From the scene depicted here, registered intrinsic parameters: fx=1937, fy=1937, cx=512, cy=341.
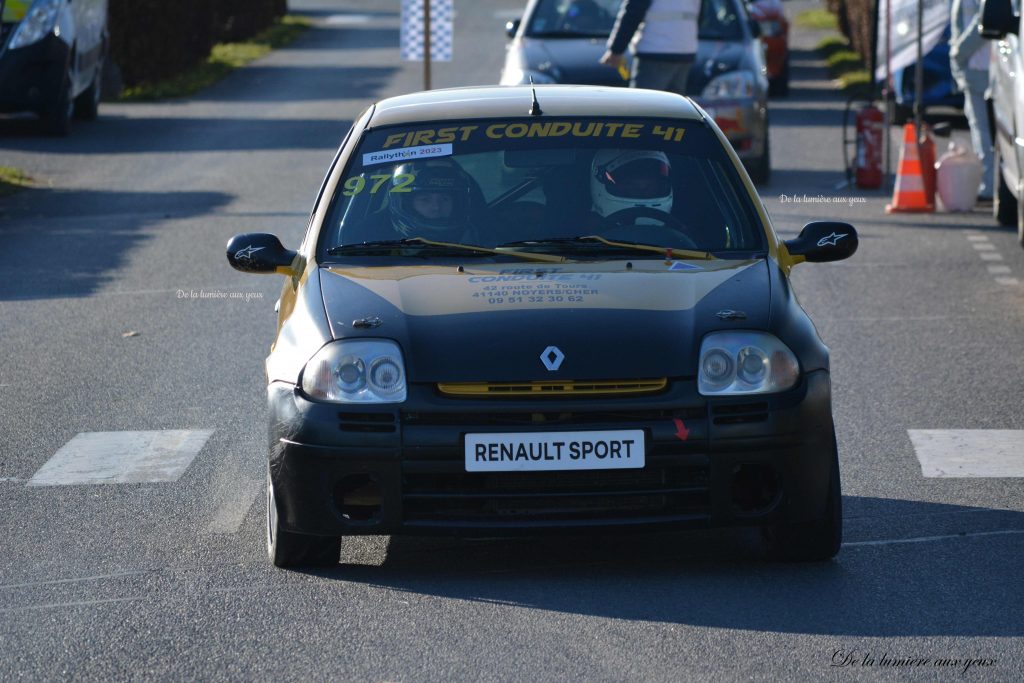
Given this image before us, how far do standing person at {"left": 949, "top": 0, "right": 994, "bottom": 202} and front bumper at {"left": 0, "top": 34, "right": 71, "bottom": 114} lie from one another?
31.9 ft

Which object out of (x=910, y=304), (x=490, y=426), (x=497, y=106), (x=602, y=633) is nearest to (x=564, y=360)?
(x=490, y=426)

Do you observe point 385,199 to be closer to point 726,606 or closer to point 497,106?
point 497,106

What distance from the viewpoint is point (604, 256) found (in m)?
6.50

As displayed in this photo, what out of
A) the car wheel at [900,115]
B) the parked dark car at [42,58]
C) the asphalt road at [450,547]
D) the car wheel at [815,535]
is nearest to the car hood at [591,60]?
the asphalt road at [450,547]

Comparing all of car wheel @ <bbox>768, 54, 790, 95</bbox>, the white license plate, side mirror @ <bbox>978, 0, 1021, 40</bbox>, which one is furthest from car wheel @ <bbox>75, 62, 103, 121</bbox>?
the white license plate

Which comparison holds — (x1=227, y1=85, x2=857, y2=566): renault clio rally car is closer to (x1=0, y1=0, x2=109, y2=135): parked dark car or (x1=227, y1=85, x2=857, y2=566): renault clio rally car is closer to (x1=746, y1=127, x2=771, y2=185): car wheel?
(x1=746, y1=127, x2=771, y2=185): car wheel

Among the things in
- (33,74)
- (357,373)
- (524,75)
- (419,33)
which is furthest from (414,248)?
(419,33)

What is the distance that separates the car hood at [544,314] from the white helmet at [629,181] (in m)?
0.46

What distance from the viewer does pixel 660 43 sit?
15.1 meters

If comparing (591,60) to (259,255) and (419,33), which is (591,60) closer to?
(419,33)

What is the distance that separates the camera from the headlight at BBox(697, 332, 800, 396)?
571 centimetres

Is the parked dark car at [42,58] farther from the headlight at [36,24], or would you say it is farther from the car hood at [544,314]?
the car hood at [544,314]

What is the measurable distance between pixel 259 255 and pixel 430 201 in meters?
0.63

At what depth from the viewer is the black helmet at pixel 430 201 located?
6723 mm
